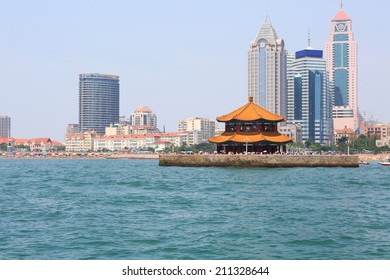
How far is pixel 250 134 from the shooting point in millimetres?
92875

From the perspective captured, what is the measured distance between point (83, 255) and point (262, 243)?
6472 mm

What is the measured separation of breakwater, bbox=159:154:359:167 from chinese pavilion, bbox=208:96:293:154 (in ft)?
18.2

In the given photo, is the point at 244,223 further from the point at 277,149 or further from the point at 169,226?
the point at 277,149

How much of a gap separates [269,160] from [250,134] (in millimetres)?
10490

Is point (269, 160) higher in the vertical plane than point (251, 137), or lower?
lower

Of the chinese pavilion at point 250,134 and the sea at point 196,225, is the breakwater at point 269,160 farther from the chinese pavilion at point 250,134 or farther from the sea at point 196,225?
the sea at point 196,225

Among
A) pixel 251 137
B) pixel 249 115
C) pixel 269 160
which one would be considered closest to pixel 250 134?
pixel 251 137

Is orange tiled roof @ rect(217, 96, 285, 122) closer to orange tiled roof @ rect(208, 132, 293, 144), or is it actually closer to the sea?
orange tiled roof @ rect(208, 132, 293, 144)

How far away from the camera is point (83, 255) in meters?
20.5

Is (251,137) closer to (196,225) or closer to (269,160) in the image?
(269,160)

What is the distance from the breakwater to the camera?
83125mm

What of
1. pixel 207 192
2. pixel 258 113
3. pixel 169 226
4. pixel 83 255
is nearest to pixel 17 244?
pixel 83 255

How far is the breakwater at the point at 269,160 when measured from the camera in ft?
273

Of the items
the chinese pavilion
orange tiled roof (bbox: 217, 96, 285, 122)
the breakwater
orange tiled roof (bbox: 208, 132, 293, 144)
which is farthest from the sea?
orange tiled roof (bbox: 217, 96, 285, 122)
